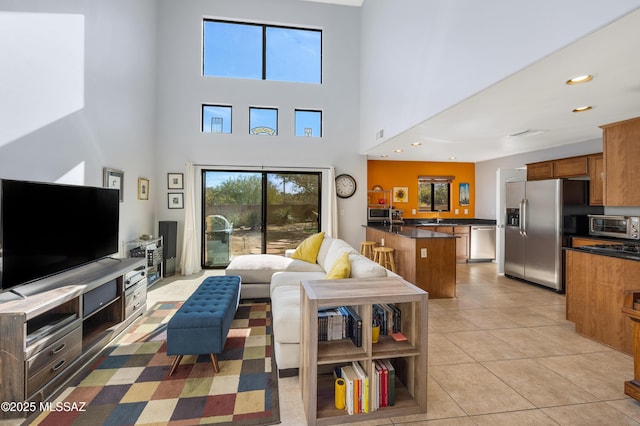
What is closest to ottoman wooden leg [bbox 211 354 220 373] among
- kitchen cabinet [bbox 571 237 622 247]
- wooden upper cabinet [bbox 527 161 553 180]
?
kitchen cabinet [bbox 571 237 622 247]

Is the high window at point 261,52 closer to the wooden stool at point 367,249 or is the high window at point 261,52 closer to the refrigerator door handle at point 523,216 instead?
the wooden stool at point 367,249

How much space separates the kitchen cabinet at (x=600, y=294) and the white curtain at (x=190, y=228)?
5.73 metres

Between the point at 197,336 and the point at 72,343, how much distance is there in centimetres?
95

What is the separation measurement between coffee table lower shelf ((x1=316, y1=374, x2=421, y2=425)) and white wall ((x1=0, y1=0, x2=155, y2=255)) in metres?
3.07

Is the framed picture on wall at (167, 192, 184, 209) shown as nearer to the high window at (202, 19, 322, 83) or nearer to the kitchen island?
the high window at (202, 19, 322, 83)

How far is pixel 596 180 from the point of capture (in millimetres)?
4508

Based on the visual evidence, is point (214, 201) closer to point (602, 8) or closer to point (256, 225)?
point (256, 225)

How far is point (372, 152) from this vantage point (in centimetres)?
589

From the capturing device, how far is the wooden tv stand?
1.80m

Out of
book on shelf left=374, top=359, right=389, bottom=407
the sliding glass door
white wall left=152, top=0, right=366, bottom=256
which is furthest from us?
the sliding glass door

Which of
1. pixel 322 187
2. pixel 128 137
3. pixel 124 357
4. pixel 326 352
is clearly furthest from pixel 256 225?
pixel 326 352

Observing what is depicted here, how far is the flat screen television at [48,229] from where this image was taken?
2.02m

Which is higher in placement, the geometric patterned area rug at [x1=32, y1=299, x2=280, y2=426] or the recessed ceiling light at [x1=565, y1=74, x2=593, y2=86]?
the recessed ceiling light at [x1=565, y1=74, x2=593, y2=86]

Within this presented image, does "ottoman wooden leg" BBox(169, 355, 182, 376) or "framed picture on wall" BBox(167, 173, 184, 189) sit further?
"framed picture on wall" BBox(167, 173, 184, 189)
